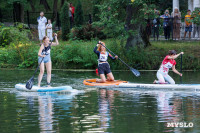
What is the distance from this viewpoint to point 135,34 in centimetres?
2536

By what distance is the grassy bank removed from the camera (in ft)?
83.0

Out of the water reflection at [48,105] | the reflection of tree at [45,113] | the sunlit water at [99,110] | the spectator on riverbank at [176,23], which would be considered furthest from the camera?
the spectator on riverbank at [176,23]

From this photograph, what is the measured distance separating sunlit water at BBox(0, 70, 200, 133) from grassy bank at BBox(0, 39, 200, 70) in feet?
24.2

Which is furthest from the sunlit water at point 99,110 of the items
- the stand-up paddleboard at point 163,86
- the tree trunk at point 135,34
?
the tree trunk at point 135,34

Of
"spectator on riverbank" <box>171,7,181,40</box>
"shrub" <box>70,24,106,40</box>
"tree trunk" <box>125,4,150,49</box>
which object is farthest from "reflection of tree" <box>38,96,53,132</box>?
"shrub" <box>70,24,106,40</box>

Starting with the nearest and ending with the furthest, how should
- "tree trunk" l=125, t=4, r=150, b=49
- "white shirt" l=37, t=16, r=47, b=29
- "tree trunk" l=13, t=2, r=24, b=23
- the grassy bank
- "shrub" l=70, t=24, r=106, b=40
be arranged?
the grassy bank
"tree trunk" l=125, t=4, r=150, b=49
"white shirt" l=37, t=16, r=47, b=29
"shrub" l=70, t=24, r=106, b=40
"tree trunk" l=13, t=2, r=24, b=23

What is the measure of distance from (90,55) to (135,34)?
2603mm

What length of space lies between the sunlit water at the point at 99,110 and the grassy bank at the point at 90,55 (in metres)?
7.39

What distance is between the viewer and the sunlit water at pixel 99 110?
34.5 ft

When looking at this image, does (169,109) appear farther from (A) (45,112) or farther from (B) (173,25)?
(B) (173,25)

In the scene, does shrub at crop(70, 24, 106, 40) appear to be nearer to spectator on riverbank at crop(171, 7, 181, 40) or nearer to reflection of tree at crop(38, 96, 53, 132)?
spectator on riverbank at crop(171, 7, 181, 40)

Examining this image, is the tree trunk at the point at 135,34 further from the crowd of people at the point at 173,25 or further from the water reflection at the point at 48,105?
the water reflection at the point at 48,105

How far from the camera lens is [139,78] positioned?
2116 cm

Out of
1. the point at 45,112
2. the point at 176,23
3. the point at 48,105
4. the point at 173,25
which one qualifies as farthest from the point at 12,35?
the point at 45,112
